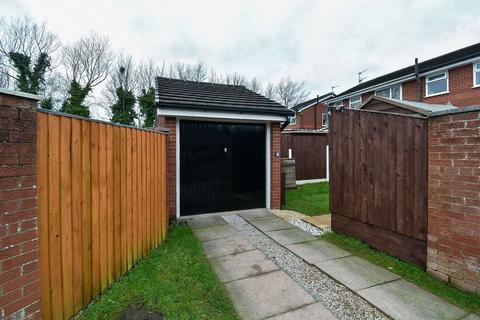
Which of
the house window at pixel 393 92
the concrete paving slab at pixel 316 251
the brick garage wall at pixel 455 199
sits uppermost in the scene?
the house window at pixel 393 92

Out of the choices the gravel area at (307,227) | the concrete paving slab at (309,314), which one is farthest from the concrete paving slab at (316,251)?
the concrete paving slab at (309,314)

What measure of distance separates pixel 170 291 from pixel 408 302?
260 centimetres

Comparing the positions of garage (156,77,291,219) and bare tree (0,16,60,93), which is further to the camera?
bare tree (0,16,60,93)

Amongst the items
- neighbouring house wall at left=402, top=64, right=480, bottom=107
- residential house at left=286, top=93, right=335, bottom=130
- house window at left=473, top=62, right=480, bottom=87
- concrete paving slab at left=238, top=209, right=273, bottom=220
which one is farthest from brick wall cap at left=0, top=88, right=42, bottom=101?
residential house at left=286, top=93, right=335, bottom=130

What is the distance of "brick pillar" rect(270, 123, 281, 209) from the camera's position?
269 inches

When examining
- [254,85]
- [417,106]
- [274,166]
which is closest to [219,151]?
[274,166]

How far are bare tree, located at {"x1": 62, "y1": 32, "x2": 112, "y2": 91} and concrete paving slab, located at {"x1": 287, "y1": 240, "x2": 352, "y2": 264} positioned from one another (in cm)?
2049

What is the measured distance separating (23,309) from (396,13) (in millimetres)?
10245

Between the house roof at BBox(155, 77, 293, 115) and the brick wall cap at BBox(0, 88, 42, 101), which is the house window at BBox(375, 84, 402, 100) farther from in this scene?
the brick wall cap at BBox(0, 88, 42, 101)

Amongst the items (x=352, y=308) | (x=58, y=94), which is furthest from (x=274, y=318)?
(x=58, y=94)

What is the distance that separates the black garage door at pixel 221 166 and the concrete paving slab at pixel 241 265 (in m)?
2.64

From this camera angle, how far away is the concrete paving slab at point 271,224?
5.27m

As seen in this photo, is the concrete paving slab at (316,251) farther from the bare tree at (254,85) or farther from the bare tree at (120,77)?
the bare tree at (254,85)

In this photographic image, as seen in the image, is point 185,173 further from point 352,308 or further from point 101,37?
point 101,37
